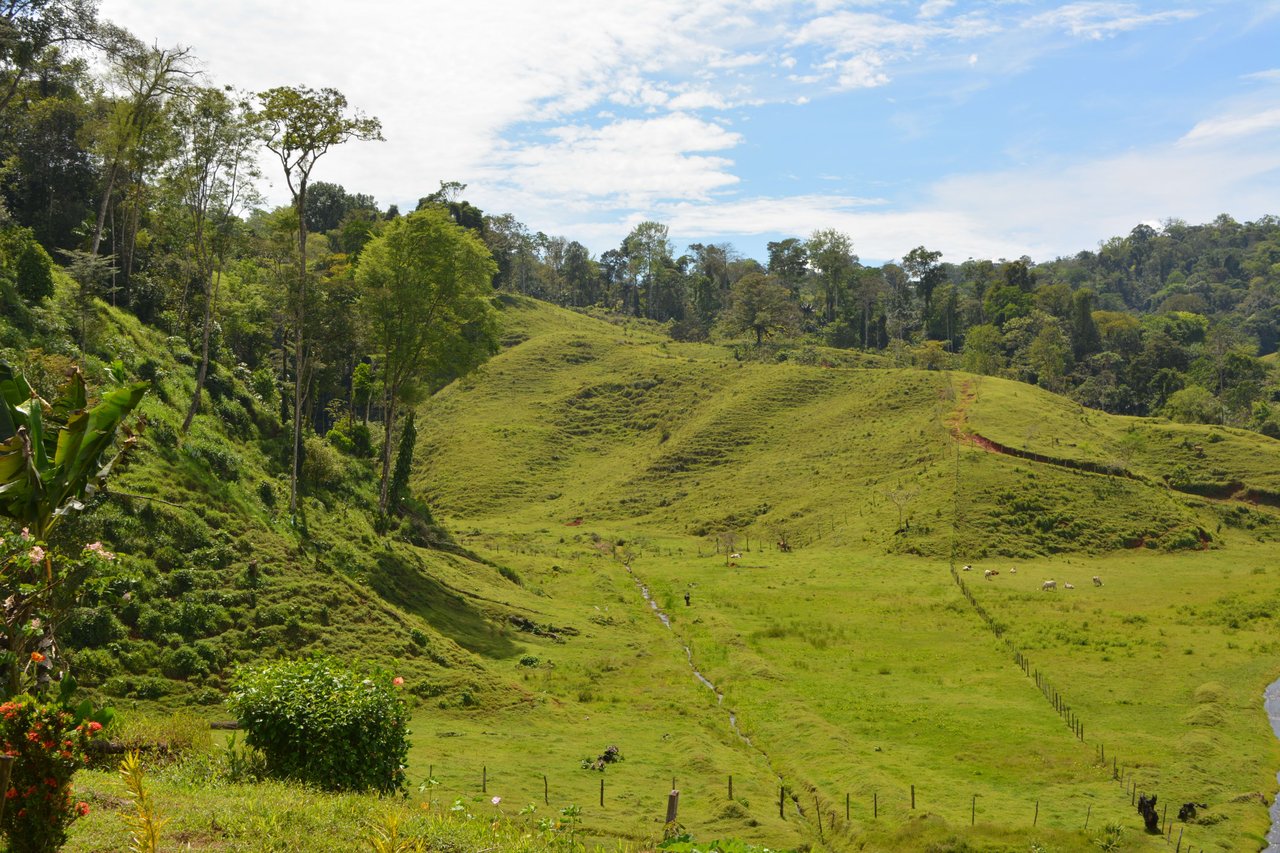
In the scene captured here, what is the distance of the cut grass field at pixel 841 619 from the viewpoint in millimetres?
27859

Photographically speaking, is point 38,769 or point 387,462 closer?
point 38,769

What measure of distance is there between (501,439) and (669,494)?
25.9m

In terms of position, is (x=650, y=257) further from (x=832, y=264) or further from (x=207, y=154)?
(x=207, y=154)

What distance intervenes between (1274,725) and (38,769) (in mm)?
44812

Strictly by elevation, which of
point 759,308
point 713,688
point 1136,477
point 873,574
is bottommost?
point 713,688

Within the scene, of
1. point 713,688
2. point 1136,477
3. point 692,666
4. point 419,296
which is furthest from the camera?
point 1136,477

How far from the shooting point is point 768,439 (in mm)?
105062

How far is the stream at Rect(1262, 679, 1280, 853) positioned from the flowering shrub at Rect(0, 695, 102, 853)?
107 ft

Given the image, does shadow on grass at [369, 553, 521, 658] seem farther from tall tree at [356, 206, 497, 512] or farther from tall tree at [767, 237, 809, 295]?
tall tree at [767, 237, 809, 295]

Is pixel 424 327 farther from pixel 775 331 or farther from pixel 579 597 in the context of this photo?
pixel 775 331

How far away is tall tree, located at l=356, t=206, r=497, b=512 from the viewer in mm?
51312

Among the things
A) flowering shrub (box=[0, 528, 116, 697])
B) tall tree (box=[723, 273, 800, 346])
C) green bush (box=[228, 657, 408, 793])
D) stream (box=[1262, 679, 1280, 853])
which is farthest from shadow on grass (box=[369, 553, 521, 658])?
tall tree (box=[723, 273, 800, 346])

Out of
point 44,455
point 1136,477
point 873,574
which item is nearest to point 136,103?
point 44,455

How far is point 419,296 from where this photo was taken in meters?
51.7
